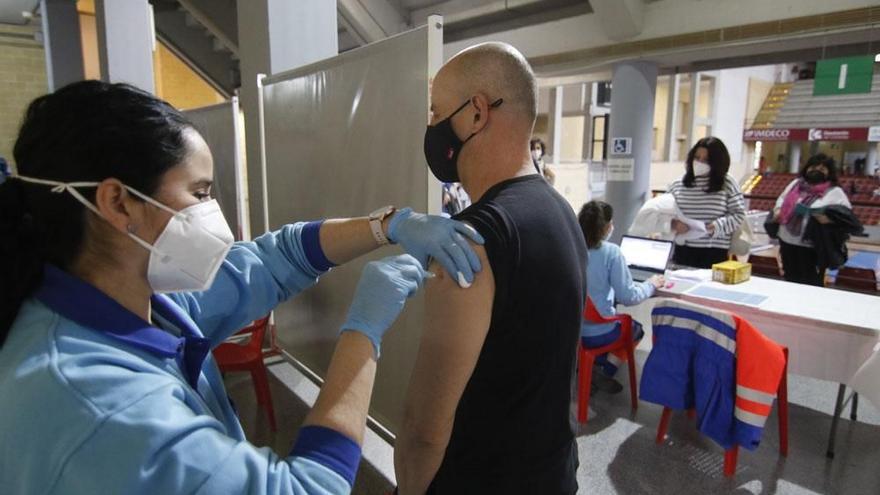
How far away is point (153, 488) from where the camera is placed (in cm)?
60

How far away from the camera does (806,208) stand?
406 centimetres

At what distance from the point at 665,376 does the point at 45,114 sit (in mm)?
2488

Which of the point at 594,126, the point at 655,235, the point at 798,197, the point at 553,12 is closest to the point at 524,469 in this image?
the point at 655,235

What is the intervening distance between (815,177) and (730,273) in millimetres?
1759

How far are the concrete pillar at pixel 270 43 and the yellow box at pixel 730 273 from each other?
8.47ft

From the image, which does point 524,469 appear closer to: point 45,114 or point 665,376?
point 45,114

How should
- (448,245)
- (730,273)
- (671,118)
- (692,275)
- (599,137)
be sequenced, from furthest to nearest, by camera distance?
(599,137), (671,118), (692,275), (730,273), (448,245)

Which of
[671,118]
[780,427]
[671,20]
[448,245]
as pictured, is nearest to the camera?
[448,245]

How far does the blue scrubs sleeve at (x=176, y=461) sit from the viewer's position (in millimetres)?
590

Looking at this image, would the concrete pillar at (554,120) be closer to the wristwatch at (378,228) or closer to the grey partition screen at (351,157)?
the grey partition screen at (351,157)

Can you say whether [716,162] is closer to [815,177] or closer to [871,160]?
[815,177]

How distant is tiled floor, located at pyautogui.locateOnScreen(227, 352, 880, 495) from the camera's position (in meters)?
2.28

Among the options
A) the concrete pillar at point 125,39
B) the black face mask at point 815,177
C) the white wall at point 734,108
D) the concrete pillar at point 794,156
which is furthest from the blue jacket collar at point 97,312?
the concrete pillar at point 794,156

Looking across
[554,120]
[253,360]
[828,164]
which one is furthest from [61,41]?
[554,120]
